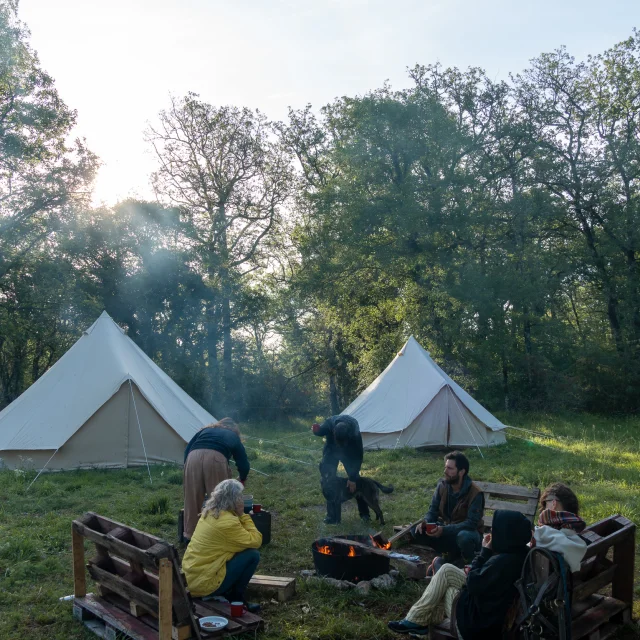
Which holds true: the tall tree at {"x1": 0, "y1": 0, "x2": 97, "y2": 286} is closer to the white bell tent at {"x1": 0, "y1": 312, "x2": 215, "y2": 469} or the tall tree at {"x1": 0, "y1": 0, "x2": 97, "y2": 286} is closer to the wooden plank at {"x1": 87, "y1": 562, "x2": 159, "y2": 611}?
the white bell tent at {"x1": 0, "y1": 312, "x2": 215, "y2": 469}

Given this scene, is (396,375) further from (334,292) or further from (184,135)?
(184,135)

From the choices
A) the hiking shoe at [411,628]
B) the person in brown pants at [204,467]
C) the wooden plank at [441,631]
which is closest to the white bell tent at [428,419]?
the person in brown pants at [204,467]

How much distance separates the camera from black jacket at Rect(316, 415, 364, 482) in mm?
7082

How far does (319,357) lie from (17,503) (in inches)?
695

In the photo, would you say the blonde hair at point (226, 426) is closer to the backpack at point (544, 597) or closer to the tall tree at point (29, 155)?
the backpack at point (544, 597)

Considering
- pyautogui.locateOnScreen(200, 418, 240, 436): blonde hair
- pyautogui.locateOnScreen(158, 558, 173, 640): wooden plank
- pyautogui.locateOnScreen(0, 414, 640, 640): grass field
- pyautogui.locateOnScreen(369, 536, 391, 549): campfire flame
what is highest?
pyautogui.locateOnScreen(200, 418, 240, 436): blonde hair

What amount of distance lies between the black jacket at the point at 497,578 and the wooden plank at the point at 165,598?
164 centimetres

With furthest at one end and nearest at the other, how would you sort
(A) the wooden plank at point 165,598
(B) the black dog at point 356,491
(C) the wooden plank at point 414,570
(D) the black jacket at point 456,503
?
1. (B) the black dog at point 356,491
2. (D) the black jacket at point 456,503
3. (C) the wooden plank at point 414,570
4. (A) the wooden plank at point 165,598

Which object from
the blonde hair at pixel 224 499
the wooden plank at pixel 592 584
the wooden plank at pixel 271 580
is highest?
the blonde hair at pixel 224 499

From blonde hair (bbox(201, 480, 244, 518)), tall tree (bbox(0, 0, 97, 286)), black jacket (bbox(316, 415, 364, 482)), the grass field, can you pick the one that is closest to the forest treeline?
tall tree (bbox(0, 0, 97, 286))

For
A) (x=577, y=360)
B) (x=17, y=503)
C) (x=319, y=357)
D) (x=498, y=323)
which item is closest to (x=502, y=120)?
(x=498, y=323)

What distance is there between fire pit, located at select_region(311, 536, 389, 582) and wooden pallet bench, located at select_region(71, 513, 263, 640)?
0.98 meters

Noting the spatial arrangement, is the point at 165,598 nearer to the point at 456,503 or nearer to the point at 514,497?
the point at 456,503

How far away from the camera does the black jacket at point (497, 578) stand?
11.1 feet
